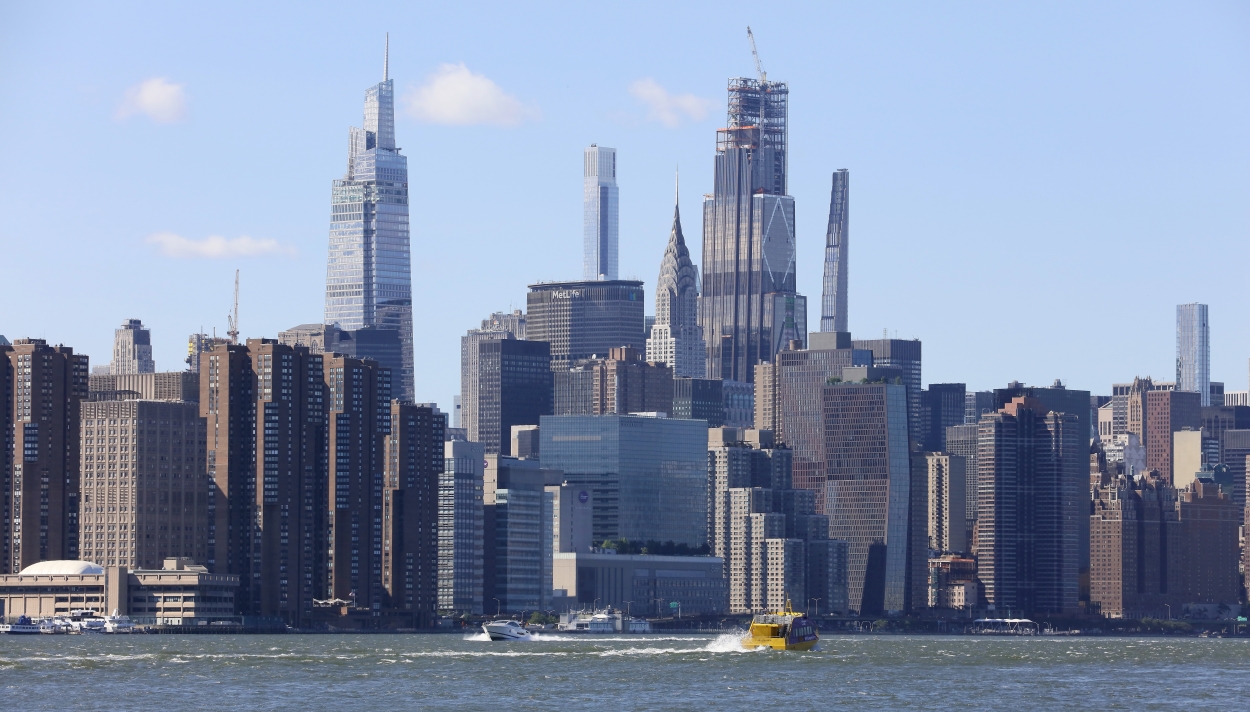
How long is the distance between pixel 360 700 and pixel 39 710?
23.6m

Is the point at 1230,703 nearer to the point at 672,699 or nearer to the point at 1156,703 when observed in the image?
the point at 1156,703

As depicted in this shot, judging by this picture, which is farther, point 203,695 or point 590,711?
point 203,695

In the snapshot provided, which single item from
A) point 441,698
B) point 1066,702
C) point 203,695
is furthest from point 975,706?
point 203,695

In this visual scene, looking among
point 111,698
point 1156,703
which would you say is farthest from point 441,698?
point 1156,703

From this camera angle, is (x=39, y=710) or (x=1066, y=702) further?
(x=1066, y=702)

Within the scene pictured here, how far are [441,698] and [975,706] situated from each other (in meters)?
39.1

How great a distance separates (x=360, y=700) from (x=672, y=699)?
22667 mm

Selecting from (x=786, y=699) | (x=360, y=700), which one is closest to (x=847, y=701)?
(x=786, y=699)

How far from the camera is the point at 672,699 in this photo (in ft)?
641

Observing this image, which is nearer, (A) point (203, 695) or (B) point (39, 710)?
(B) point (39, 710)

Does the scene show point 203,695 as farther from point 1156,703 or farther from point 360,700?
point 1156,703

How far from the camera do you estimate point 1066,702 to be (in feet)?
644

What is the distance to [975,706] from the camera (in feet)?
630

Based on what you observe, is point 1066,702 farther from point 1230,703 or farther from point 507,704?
point 507,704
